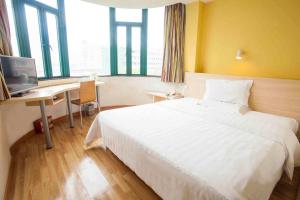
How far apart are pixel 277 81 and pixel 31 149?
3.54 metres

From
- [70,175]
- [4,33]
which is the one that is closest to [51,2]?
[4,33]

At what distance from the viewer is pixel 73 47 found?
3.65 meters

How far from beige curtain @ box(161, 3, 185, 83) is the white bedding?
62.1 inches

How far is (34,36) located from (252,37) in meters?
3.67

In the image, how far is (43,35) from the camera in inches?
120

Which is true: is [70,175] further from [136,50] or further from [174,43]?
[136,50]

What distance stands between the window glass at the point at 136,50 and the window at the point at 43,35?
1561 millimetres

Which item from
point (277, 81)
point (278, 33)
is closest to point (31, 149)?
point (277, 81)

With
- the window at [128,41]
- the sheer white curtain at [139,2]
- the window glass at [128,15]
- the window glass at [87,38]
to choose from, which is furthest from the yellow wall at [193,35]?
the window glass at [87,38]

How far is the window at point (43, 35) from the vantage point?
2609 millimetres

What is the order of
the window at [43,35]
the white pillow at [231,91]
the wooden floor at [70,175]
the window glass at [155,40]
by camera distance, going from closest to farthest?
the wooden floor at [70,175] → the white pillow at [231,91] → the window at [43,35] → the window glass at [155,40]

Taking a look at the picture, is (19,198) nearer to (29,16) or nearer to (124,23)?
(29,16)

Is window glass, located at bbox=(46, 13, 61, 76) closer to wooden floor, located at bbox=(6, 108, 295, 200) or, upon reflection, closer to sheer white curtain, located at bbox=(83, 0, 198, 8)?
sheer white curtain, located at bbox=(83, 0, 198, 8)

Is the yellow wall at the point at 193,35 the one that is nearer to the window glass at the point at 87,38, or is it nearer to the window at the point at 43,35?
the window glass at the point at 87,38
